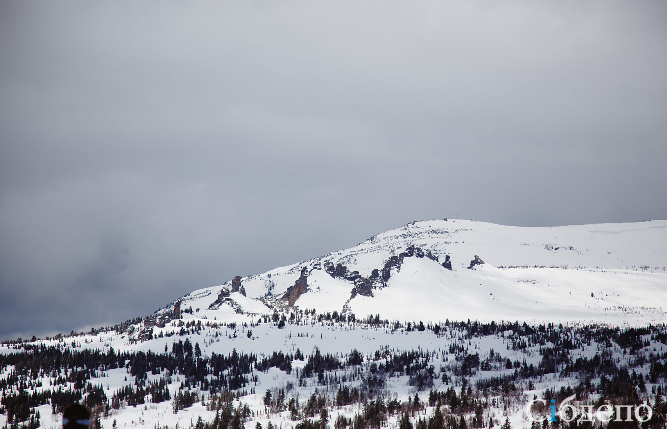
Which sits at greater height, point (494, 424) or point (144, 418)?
point (494, 424)

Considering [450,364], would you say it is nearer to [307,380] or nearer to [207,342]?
[307,380]

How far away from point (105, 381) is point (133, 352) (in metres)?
35.8

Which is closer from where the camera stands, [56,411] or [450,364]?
[56,411]

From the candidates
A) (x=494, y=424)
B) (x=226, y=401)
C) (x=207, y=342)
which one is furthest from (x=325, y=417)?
(x=207, y=342)

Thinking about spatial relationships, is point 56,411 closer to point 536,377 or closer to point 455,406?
point 455,406

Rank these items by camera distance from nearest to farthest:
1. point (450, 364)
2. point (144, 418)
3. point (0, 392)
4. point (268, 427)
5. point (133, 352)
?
point (268, 427) → point (144, 418) → point (0, 392) → point (450, 364) → point (133, 352)

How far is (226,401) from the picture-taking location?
380 feet

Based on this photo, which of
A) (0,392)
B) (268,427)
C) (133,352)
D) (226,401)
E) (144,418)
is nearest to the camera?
(268,427)

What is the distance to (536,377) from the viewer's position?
117m

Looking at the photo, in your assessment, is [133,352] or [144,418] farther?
[133,352]

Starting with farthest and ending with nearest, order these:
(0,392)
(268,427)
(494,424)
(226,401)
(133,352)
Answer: (133,352)
(0,392)
(226,401)
(268,427)
(494,424)

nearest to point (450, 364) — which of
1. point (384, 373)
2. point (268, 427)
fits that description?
point (384, 373)

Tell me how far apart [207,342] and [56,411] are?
78177 mm

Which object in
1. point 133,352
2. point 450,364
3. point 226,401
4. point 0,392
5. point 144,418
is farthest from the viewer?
point 133,352
